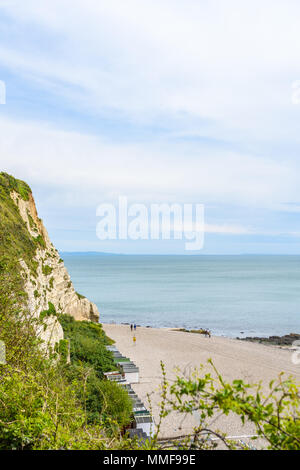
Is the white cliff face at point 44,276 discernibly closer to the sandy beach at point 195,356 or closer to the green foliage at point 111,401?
the green foliage at point 111,401

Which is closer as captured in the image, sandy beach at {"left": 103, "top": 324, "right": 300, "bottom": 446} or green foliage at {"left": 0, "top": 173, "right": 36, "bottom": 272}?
green foliage at {"left": 0, "top": 173, "right": 36, "bottom": 272}

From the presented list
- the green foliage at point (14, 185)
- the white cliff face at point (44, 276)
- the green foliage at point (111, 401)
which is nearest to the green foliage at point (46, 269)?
the white cliff face at point (44, 276)

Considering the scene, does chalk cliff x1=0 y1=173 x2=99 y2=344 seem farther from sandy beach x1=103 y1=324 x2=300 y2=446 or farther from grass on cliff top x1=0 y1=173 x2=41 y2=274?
sandy beach x1=103 y1=324 x2=300 y2=446

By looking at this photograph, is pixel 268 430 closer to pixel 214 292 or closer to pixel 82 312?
pixel 82 312

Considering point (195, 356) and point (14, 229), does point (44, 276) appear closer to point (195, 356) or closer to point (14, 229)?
point (14, 229)

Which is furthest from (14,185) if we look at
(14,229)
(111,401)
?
(111,401)

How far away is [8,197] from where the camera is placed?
21078 millimetres

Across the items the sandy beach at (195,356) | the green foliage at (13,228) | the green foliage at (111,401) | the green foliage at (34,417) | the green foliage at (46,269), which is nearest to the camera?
the green foliage at (34,417)

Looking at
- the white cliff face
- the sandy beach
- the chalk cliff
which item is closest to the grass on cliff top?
the chalk cliff

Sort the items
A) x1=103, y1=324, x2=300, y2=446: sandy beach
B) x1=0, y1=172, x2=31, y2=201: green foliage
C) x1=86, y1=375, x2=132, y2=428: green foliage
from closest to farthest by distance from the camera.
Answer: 1. x1=86, y1=375, x2=132, y2=428: green foliage
2. x1=0, y1=172, x2=31, y2=201: green foliage
3. x1=103, y1=324, x2=300, y2=446: sandy beach

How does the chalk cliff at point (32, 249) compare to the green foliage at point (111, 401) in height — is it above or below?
above
